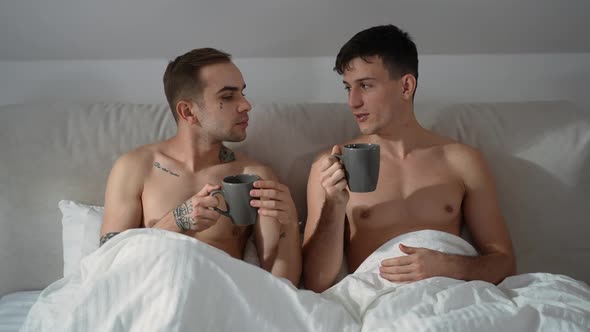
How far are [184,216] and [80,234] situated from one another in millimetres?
432

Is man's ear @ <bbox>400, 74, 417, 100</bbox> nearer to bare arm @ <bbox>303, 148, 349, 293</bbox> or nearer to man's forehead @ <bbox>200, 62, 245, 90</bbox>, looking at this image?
bare arm @ <bbox>303, 148, 349, 293</bbox>

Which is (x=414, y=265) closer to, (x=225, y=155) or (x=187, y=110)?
(x=225, y=155)

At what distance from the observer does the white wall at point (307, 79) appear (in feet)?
6.61

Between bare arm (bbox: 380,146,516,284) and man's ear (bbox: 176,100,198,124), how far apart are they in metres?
0.70

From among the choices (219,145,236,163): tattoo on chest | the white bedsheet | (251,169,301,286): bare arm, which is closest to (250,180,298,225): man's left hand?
(251,169,301,286): bare arm

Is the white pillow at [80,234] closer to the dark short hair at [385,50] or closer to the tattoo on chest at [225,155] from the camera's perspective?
the tattoo on chest at [225,155]

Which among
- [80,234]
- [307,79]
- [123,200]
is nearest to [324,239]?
[123,200]

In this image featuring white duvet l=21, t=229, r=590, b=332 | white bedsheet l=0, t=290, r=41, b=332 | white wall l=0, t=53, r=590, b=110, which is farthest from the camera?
white wall l=0, t=53, r=590, b=110

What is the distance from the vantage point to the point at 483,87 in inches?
83.5

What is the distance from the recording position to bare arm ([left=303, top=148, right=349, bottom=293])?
1341 millimetres

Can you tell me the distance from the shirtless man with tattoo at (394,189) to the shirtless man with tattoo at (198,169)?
0.11 meters

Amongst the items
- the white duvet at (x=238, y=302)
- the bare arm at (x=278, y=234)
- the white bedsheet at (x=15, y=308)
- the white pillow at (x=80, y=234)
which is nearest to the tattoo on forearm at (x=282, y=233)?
the bare arm at (x=278, y=234)

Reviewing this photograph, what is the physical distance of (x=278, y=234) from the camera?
4.65 ft

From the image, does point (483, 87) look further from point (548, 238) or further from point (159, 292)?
point (159, 292)
